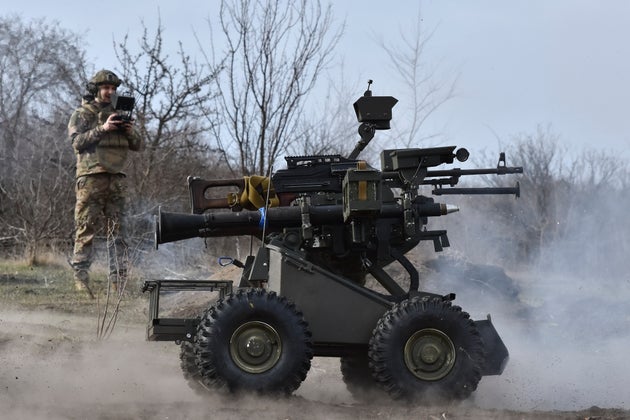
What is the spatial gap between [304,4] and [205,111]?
3576 millimetres

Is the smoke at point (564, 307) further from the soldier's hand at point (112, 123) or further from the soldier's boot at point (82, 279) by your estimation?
the soldier's hand at point (112, 123)

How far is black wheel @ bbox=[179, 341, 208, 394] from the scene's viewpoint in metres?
8.23

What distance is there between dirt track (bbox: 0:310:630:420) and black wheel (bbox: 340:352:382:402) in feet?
0.36

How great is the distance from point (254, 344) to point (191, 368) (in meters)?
0.96

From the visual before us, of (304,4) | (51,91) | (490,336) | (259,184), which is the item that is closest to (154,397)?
(259,184)

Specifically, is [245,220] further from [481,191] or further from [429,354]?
[481,191]

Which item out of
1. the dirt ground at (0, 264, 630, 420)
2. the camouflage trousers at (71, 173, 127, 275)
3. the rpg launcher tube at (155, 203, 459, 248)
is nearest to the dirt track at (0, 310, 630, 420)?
the dirt ground at (0, 264, 630, 420)

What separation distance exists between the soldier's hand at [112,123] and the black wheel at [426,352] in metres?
5.84

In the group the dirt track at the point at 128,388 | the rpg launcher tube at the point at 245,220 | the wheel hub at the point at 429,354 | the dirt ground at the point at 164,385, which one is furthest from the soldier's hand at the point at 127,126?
the wheel hub at the point at 429,354

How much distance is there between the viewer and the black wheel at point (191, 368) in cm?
823

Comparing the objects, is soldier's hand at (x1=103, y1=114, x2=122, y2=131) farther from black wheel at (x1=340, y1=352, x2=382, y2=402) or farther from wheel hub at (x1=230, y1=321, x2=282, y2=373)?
wheel hub at (x1=230, y1=321, x2=282, y2=373)

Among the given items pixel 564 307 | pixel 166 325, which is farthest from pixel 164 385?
pixel 564 307

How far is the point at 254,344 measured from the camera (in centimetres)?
764

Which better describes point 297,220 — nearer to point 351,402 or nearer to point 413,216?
point 413,216
